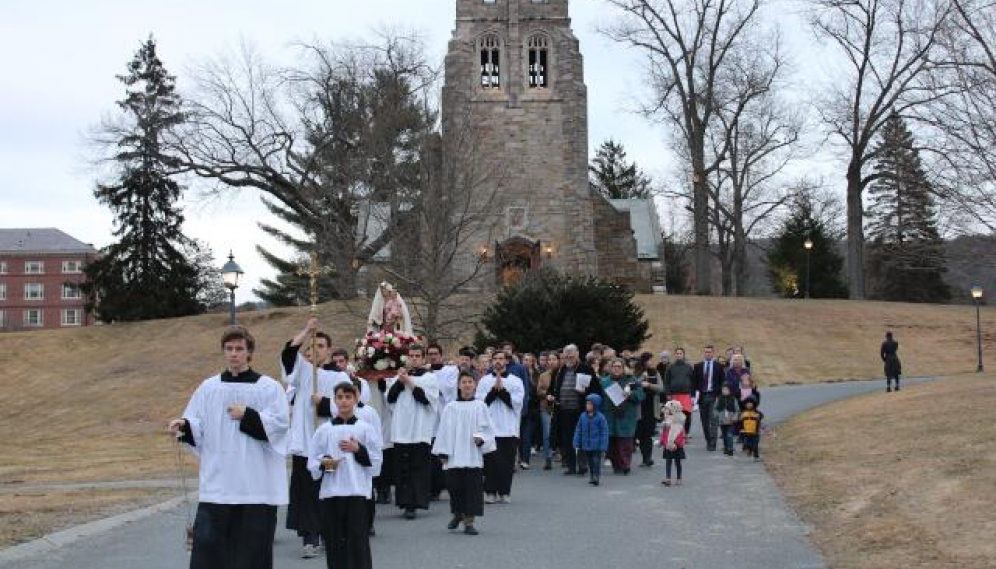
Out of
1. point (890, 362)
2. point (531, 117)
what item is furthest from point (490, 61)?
point (890, 362)

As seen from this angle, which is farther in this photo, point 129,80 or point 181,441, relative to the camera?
point 129,80

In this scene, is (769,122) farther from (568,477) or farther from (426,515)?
(426,515)

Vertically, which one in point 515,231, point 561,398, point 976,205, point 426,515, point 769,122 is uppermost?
point 769,122

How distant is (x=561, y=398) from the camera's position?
61.3ft

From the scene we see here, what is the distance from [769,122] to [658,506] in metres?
55.5

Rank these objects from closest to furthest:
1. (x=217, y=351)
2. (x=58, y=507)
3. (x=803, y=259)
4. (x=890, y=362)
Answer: (x=58, y=507) → (x=890, y=362) → (x=217, y=351) → (x=803, y=259)

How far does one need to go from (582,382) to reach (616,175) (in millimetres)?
83917

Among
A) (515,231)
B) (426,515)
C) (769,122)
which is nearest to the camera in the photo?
(426,515)

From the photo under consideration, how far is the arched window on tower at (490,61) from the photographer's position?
2194 inches

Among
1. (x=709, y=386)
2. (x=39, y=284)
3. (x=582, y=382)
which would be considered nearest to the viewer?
(x=582, y=382)

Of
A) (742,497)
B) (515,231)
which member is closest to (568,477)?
(742,497)

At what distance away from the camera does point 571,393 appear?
731 inches

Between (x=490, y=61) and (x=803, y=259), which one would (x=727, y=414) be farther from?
(x=803, y=259)

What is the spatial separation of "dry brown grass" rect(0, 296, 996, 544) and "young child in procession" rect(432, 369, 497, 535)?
16.2 m
